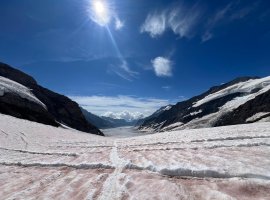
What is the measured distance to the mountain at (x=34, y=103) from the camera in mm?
56469

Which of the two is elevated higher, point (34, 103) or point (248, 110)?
point (248, 110)

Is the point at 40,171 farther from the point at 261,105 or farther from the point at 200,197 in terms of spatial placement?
the point at 261,105

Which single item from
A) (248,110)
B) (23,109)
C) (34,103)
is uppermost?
(248,110)

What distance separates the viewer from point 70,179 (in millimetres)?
6527

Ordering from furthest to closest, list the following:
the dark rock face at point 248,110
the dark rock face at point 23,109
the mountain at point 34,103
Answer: the dark rock face at point 248,110 < the mountain at point 34,103 < the dark rock face at point 23,109

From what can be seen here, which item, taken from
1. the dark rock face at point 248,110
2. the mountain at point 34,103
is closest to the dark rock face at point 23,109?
the mountain at point 34,103

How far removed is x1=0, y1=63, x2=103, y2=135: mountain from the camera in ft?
185

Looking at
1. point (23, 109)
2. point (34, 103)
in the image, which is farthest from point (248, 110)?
point (23, 109)

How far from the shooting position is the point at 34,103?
64250 mm

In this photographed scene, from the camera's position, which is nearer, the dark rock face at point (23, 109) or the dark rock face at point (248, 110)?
the dark rock face at point (23, 109)

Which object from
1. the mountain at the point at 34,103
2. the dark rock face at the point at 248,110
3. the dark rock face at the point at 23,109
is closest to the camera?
the dark rock face at the point at 23,109

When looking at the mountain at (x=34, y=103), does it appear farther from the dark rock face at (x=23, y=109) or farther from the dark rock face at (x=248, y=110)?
the dark rock face at (x=248, y=110)

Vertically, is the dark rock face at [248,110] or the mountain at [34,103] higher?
the dark rock face at [248,110]

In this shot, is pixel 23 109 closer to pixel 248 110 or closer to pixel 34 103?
pixel 34 103
